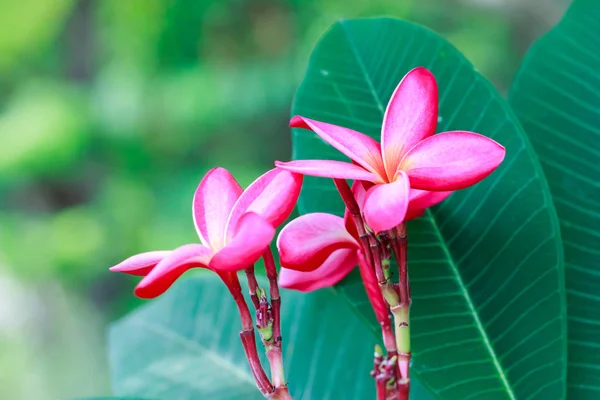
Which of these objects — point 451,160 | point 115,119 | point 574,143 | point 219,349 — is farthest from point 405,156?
point 115,119

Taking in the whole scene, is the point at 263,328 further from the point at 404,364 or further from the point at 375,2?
the point at 375,2

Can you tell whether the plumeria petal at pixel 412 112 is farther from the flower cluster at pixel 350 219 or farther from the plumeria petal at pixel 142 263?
the plumeria petal at pixel 142 263

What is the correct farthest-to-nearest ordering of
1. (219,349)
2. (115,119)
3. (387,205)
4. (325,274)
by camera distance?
(115,119)
(219,349)
(325,274)
(387,205)

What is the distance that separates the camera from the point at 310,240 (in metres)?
0.28

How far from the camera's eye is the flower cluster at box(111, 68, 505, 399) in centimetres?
23

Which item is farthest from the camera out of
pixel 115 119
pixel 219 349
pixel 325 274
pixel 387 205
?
pixel 115 119

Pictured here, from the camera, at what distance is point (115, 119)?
2.62 metres

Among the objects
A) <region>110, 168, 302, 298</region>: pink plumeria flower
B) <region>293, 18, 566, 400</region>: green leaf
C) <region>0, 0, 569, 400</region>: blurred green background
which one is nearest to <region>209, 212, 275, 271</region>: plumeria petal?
<region>110, 168, 302, 298</region>: pink plumeria flower

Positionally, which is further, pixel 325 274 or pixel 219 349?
pixel 219 349

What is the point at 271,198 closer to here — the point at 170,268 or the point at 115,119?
the point at 170,268

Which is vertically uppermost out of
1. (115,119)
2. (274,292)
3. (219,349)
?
(274,292)

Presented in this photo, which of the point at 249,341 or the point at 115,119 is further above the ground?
the point at 249,341

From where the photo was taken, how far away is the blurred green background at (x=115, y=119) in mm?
2447

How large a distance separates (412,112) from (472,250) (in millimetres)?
108
